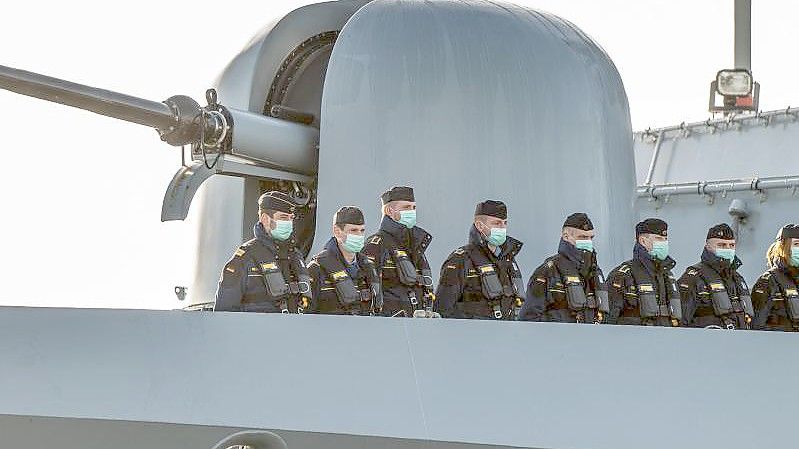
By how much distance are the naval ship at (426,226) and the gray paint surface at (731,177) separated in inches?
0.9

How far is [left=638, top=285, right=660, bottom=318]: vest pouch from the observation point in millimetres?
8281

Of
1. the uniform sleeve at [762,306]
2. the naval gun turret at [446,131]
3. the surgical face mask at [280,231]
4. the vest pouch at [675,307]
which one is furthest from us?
the naval gun turret at [446,131]

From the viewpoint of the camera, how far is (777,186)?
49.4 feet

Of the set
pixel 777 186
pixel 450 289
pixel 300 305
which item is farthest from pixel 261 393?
pixel 777 186

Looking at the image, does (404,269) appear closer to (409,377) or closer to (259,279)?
(259,279)

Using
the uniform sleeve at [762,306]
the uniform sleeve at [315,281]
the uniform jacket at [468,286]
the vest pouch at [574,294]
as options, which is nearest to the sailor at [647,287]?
the vest pouch at [574,294]

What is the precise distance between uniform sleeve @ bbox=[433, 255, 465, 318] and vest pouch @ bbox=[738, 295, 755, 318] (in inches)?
74.5

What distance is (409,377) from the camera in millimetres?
5898

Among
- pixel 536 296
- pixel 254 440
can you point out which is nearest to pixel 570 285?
pixel 536 296

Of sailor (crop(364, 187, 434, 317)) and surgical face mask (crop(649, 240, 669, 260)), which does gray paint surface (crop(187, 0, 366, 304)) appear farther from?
surgical face mask (crop(649, 240, 669, 260))

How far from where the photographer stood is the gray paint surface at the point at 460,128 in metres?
10.0

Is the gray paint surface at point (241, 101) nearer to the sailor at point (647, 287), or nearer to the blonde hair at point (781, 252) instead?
the sailor at point (647, 287)

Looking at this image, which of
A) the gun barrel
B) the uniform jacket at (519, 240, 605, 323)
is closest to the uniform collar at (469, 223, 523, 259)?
the uniform jacket at (519, 240, 605, 323)

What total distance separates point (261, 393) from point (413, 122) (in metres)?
4.53
